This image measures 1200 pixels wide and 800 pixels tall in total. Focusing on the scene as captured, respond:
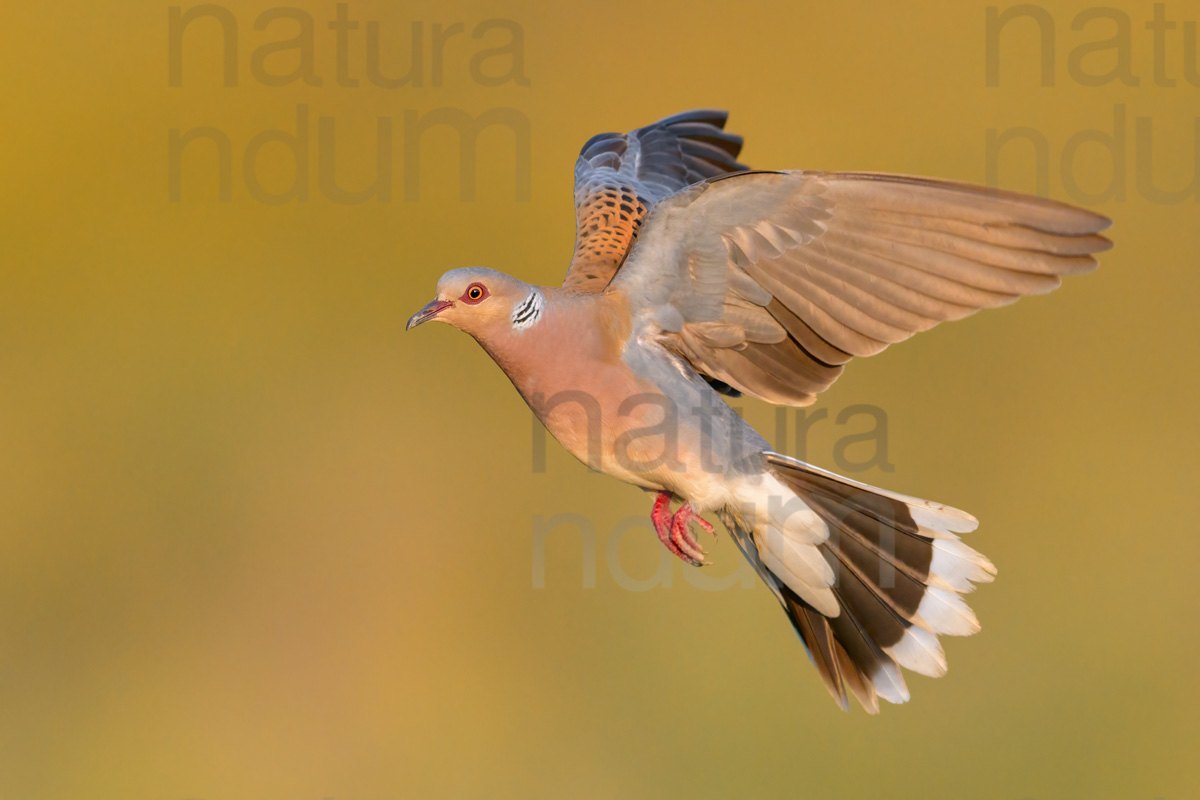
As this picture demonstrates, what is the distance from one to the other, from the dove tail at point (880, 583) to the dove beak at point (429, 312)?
992 mm

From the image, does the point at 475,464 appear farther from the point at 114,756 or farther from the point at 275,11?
the point at 275,11

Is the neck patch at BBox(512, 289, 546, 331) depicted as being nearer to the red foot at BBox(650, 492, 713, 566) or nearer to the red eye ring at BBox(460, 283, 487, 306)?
the red eye ring at BBox(460, 283, 487, 306)

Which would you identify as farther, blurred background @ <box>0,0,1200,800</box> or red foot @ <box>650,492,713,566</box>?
blurred background @ <box>0,0,1200,800</box>

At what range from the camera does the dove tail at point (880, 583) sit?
355 cm

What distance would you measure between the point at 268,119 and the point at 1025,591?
5632mm

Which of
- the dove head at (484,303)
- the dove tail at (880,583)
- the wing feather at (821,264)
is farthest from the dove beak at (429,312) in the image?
the dove tail at (880,583)

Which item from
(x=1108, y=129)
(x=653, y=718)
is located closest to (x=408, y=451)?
(x=653, y=718)

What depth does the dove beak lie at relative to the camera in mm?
3211

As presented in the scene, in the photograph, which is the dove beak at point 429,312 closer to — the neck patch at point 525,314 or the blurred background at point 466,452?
the neck patch at point 525,314

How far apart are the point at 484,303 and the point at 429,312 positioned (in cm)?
15

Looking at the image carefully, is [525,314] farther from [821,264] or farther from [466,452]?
[466,452]

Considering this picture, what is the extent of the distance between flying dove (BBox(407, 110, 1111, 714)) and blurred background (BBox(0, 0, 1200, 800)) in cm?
250

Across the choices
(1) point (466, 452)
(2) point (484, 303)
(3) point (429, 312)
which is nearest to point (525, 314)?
(2) point (484, 303)

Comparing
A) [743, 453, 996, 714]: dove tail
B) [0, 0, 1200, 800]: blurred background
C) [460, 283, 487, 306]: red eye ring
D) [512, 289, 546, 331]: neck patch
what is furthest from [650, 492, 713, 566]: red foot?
[0, 0, 1200, 800]: blurred background
